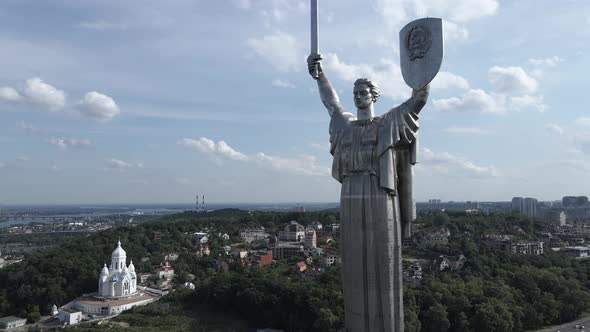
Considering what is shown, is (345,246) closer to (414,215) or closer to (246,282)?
(414,215)

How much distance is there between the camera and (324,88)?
759 centimetres

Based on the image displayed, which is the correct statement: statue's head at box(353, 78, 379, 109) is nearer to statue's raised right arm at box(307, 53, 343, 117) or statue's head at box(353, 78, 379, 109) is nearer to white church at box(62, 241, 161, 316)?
statue's raised right arm at box(307, 53, 343, 117)

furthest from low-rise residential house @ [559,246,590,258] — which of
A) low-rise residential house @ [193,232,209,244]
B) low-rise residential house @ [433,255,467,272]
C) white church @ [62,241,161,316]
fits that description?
white church @ [62,241,161,316]

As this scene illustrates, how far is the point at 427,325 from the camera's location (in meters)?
27.8

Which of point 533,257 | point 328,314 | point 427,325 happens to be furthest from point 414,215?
point 533,257

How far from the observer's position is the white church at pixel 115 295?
35688 millimetres

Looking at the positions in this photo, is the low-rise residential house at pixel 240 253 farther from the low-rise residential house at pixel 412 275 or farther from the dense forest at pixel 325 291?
the low-rise residential house at pixel 412 275

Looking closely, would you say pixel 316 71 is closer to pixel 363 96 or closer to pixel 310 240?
pixel 363 96

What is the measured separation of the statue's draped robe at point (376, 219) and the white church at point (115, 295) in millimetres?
33269

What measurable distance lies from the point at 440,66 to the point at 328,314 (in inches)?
892

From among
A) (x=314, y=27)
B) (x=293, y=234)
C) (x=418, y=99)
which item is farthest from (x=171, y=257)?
(x=418, y=99)

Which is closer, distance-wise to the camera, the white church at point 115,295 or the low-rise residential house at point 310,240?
the white church at point 115,295

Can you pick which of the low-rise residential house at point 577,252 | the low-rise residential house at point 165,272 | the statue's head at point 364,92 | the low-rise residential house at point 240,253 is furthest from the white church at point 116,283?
the low-rise residential house at point 577,252

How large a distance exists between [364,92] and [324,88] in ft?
2.88
